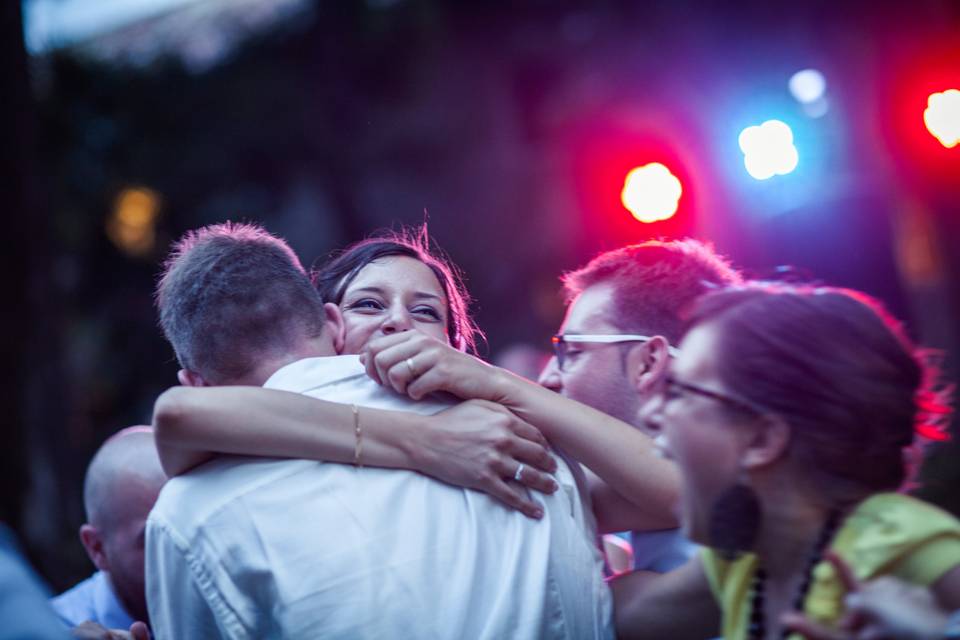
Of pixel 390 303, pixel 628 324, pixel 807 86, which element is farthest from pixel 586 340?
pixel 807 86

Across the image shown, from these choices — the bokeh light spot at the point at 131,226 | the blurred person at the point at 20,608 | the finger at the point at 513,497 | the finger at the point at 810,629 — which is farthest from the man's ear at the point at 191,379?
the bokeh light spot at the point at 131,226

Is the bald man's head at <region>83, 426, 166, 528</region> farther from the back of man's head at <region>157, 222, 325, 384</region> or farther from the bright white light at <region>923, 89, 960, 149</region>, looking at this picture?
the bright white light at <region>923, 89, 960, 149</region>

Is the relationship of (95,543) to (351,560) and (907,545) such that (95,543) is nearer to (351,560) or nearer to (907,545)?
(351,560)

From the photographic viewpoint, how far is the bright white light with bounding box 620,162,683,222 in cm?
559

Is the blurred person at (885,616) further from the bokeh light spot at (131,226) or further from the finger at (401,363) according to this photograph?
the bokeh light spot at (131,226)

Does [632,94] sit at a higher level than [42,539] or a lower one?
higher

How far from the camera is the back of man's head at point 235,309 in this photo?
2189mm

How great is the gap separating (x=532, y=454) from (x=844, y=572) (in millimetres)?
812

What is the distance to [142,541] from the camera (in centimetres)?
289

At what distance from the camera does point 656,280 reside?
8.88 feet

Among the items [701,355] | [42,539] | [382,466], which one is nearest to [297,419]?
[382,466]

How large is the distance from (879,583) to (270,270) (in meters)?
1.47

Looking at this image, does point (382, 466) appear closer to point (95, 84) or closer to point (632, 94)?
point (632, 94)

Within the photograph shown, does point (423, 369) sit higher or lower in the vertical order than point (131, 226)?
lower
